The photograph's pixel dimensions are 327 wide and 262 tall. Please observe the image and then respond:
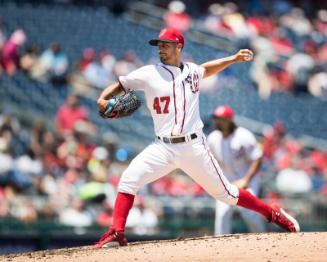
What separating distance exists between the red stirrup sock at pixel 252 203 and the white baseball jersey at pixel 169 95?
2.46 feet

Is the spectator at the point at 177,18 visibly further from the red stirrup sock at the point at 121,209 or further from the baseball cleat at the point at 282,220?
the red stirrup sock at the point at 121,209

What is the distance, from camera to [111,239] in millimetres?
7797

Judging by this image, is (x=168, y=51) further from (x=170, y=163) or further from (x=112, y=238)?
(x=112, y=238)

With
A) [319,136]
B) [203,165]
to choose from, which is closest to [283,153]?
[319,136]

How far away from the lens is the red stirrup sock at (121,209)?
776 cm

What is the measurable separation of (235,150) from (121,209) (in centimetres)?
230

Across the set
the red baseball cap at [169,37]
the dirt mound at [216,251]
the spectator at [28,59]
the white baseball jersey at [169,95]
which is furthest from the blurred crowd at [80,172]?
the red baseball cap at [169,37]

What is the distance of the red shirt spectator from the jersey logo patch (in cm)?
649

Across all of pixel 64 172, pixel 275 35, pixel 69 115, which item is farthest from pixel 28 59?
pixel 275 35

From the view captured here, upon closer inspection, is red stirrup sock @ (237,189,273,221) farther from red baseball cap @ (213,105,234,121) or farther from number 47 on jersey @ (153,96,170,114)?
red baseball cap @ (213,105,234,121)

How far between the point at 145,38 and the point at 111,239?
10447mm

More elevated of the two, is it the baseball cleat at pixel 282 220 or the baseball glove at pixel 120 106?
the baseball glove at pixel 120 106

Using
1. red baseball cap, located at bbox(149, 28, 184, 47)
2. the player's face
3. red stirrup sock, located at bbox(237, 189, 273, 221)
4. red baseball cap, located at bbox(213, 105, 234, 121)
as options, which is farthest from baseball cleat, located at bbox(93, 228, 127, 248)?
red baseball cap, located at bbox(213, 105, 234, 121)

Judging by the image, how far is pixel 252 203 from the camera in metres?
8.19
